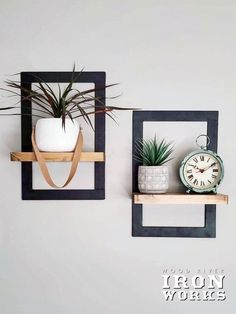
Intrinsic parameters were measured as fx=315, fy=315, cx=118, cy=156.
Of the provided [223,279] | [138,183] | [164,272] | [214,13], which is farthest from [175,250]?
[214,13]

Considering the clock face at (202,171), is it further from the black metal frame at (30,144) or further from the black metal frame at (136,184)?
the black metal frame at (30,144)

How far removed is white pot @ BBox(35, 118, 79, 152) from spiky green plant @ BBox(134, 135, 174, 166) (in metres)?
0.31

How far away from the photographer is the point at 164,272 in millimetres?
1418

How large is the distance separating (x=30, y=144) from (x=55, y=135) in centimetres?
22

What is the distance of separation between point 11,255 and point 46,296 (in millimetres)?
243

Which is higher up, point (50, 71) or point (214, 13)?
point (214, 13)

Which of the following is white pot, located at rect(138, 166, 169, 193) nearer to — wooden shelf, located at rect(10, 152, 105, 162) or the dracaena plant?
wooden shelf, located at rect(10, 152, 105, 162)

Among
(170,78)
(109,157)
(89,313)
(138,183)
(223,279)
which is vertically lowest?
(89,313)

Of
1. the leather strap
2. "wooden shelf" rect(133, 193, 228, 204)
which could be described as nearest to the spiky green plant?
"wooden shelf" rect(133, 193, 228, 204)

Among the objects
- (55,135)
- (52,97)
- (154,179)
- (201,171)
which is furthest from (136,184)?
(52,97)

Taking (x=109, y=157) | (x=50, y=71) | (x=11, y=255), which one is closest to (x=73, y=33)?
(x=50, y=71)

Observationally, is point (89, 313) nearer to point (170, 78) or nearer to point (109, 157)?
point (109, 157)

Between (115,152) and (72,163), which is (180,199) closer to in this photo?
(115,152)

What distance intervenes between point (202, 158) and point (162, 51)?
51cm
